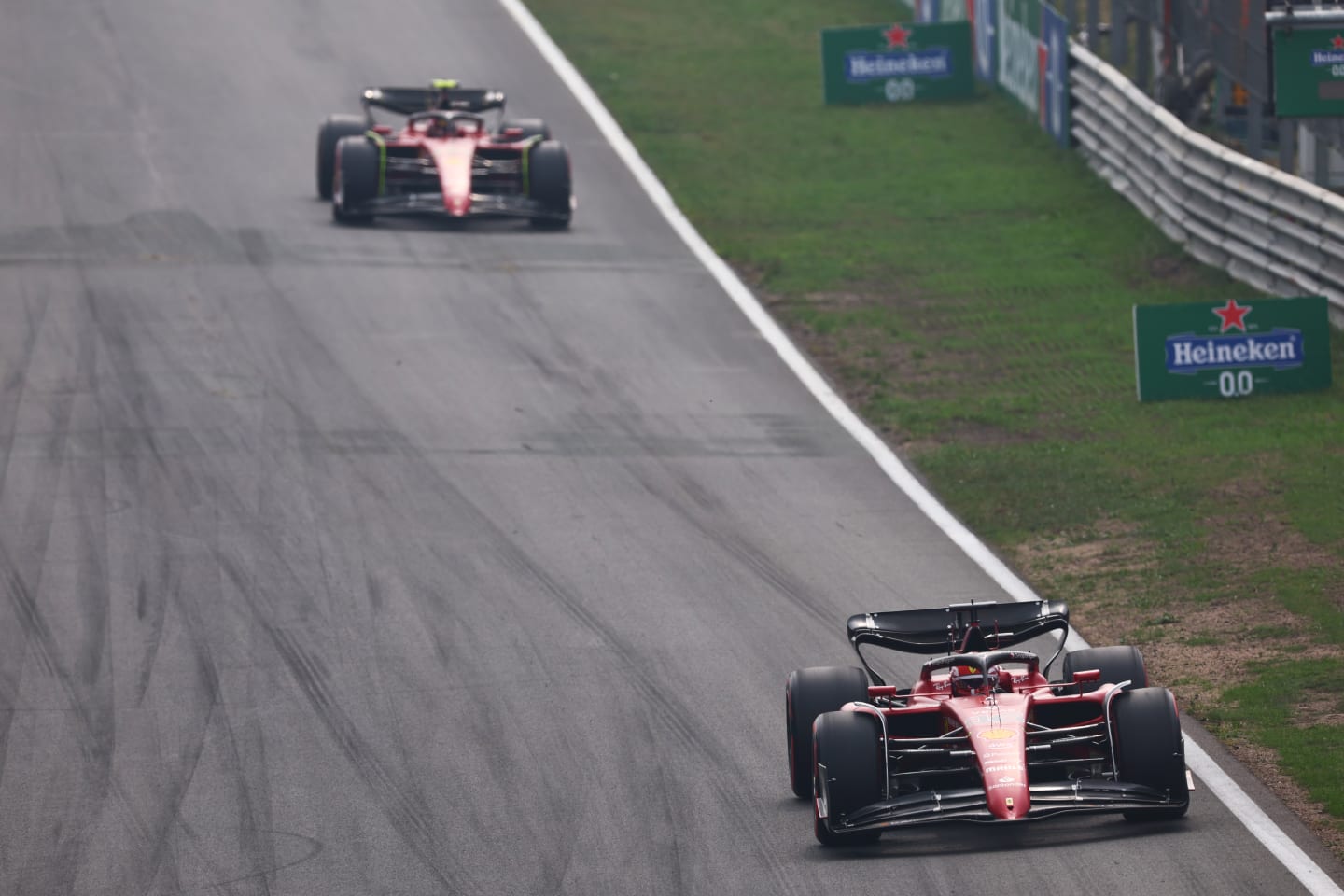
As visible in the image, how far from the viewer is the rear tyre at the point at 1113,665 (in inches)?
386

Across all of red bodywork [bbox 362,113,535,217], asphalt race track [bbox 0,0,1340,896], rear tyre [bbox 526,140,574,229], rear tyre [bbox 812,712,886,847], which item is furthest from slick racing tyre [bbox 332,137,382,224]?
rear tyre [bbox 812,712,886,847]

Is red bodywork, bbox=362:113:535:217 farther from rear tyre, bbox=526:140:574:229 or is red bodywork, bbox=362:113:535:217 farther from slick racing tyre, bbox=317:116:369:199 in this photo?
slick racing tyre, bbox=317:116:369:199

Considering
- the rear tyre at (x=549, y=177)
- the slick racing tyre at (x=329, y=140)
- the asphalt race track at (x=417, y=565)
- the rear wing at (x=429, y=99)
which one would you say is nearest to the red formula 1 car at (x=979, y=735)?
the asphalt race track at (x=417, y=565)

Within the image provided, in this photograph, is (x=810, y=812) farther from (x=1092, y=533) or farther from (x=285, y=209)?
(x=285, y=209)

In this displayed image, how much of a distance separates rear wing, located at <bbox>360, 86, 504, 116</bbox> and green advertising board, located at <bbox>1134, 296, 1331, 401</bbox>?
30.2ft

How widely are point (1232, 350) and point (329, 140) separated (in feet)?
37.5

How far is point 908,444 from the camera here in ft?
55.2

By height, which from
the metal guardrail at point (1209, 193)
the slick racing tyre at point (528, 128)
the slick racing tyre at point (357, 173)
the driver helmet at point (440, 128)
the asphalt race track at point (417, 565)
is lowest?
the asphalt race track at point (417, 565)

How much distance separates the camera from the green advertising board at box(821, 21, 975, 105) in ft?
99.0

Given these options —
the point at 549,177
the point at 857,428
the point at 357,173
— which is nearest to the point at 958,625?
the point at 857,428

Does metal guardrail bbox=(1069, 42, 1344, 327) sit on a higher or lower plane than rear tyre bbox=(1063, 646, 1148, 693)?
higher

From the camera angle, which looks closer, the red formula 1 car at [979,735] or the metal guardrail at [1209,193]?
the red formula 1 car at [979,735]

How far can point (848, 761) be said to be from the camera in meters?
9.03

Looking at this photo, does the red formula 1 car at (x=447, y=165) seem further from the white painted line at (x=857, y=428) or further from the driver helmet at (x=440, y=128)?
the white painted line at (x=857, y=428)
